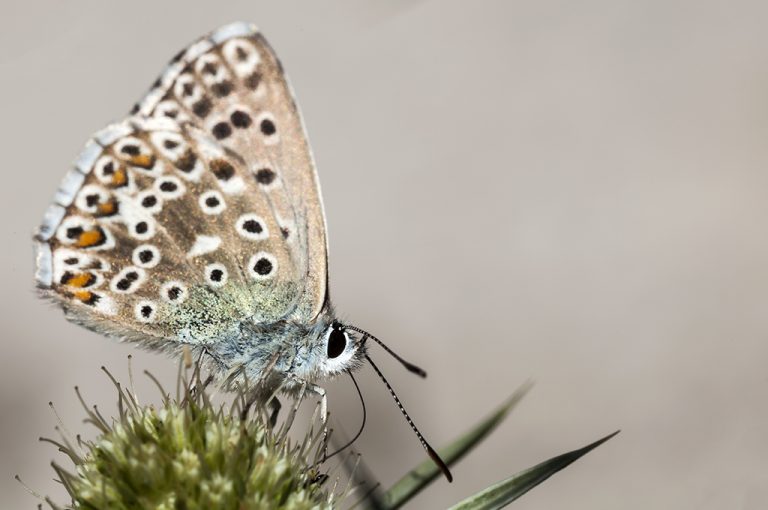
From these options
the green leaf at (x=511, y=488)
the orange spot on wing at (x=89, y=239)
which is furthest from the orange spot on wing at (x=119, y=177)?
the green leaf at (x=511, y=488)

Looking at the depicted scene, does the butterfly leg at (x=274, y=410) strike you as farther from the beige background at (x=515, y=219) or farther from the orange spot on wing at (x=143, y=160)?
the beige background at (x=515, y=219)

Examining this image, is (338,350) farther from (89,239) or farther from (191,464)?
(89,239)

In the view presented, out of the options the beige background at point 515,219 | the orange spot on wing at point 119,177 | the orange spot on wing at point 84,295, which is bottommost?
the beige background at point 515,219

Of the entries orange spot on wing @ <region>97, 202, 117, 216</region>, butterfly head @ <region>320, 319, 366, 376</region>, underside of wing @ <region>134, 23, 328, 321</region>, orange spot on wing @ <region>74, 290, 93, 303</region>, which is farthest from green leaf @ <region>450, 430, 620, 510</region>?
orange spot on wing @ <region>97, 202, 117, 216</region>

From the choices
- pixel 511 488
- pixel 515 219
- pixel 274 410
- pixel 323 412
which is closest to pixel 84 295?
pixel 274 410

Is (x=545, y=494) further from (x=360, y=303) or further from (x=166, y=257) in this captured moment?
(x=166, y=257)

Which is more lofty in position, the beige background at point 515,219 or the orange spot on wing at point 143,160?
the orange spot on wing at point 143,160

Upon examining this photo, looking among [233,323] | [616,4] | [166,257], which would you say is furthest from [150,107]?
[616,4]
